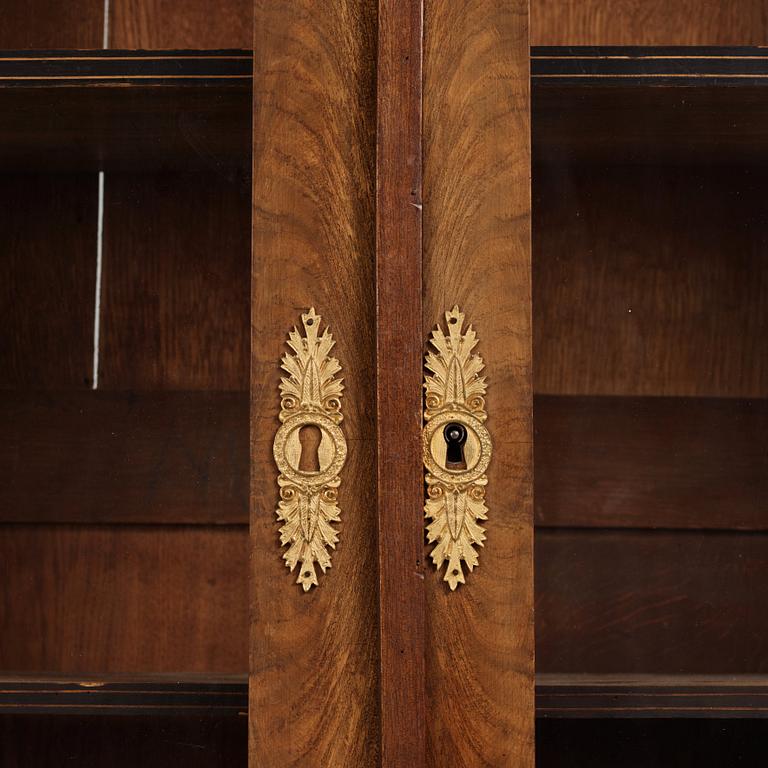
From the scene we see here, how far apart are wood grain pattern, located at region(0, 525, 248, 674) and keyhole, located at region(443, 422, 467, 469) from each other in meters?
0.36

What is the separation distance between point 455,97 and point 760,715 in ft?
1.42

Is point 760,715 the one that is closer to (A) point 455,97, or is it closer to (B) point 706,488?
(B) point 706,488

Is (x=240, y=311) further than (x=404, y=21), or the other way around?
(x=240, y=311)

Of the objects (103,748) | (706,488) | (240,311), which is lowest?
(103,748)

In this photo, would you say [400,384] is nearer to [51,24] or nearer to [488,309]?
[488,309]

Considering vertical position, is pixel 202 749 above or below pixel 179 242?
below

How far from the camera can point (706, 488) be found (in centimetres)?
84

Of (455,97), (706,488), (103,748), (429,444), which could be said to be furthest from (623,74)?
(103,748)

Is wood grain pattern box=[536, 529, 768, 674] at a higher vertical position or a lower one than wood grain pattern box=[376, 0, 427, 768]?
lower

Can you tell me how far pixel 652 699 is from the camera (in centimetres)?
62

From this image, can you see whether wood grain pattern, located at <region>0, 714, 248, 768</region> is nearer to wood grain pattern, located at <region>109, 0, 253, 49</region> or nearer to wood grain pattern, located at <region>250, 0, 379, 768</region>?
wood grain pattern, located at <region>250, 0, 379, 768</region>

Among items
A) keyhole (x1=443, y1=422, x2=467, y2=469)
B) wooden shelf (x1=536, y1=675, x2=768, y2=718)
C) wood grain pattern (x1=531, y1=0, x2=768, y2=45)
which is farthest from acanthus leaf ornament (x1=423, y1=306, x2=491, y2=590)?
wood grain pattern (x1=531, y1=0, x2=768, y2=45)

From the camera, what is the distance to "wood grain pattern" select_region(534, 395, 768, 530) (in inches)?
33.0

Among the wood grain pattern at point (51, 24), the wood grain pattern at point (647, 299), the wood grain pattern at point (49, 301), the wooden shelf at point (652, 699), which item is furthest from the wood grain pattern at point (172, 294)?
the wooden shelf at point (652, 699)
